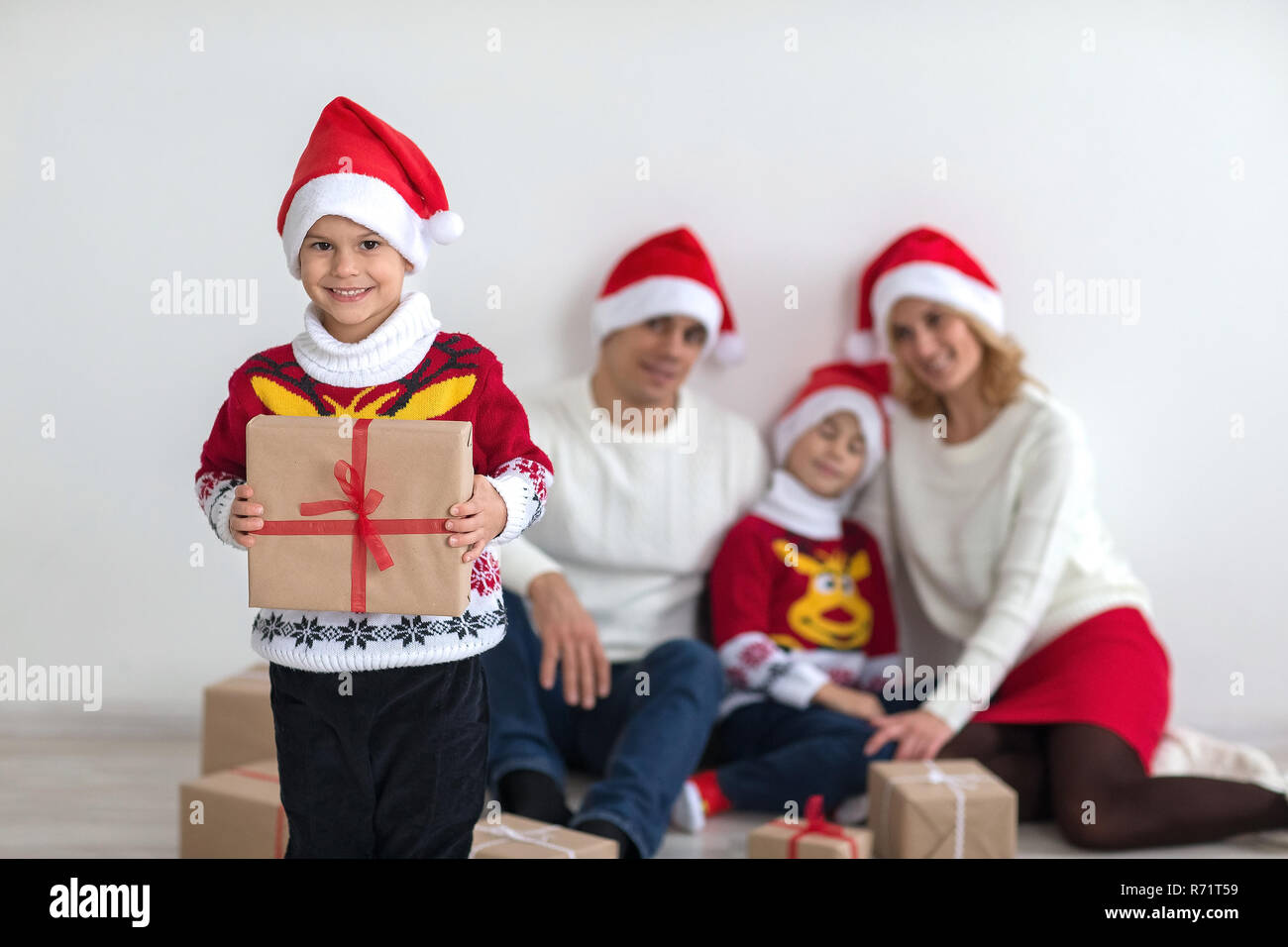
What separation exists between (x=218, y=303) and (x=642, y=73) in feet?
3.45

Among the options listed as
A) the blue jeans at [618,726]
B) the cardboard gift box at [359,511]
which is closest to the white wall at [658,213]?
the blue jeans at [618,726]

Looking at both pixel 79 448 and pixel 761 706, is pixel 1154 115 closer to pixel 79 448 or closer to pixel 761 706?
pixel 761 706

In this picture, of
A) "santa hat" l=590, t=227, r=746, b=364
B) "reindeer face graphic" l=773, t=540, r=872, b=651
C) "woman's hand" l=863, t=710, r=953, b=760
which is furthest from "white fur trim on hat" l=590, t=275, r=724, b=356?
"woman's hand" l=863, t=710, r=953, b=760

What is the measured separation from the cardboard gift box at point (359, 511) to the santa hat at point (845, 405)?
140 centimetres

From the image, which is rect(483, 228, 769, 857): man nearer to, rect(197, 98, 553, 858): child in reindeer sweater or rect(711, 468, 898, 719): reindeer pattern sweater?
rect(711, 468, 898, 719): reindeer pattern sweater

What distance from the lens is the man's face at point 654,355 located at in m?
2.42

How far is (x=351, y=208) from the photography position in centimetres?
129

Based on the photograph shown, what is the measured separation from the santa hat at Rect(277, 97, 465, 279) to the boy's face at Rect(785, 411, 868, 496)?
128 centimetres

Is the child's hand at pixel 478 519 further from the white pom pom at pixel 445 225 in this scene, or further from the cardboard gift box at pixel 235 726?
the cardboard gift box at pixel 235 726

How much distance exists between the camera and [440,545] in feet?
4.06

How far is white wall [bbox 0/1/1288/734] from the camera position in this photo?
242cm
